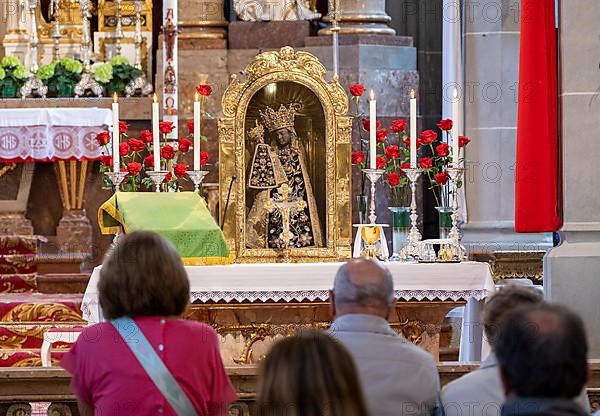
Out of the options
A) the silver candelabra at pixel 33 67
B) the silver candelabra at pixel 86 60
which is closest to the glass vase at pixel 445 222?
the silver candelabra at pixel 86 60

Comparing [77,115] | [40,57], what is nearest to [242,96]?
[77,115]

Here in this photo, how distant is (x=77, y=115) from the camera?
1063 centimetres

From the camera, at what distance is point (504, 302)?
392 cm

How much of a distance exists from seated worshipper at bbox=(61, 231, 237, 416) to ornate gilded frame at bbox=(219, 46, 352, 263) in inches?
140

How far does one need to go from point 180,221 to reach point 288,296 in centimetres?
63

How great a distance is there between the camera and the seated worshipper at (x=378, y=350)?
388 cm

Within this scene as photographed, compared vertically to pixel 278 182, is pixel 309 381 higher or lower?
lower

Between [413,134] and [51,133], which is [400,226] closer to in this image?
[413,134]

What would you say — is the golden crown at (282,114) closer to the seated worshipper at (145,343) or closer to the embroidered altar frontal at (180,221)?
the embroidered altar frontal at (180,221)

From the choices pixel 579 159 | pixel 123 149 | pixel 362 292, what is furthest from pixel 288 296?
pixel 362 292

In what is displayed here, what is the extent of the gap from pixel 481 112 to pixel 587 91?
3500 mm

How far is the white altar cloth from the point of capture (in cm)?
1059

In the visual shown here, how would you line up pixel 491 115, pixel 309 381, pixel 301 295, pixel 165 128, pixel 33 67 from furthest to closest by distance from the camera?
pixel 33 67, pixel 491 115, pixel 165 128, pixel 301 295, pixel 309 381

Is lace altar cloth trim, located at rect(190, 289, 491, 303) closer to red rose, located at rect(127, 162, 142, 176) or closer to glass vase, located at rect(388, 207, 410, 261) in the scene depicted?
glass vase, located at rect(388, 207, 410, 261)
